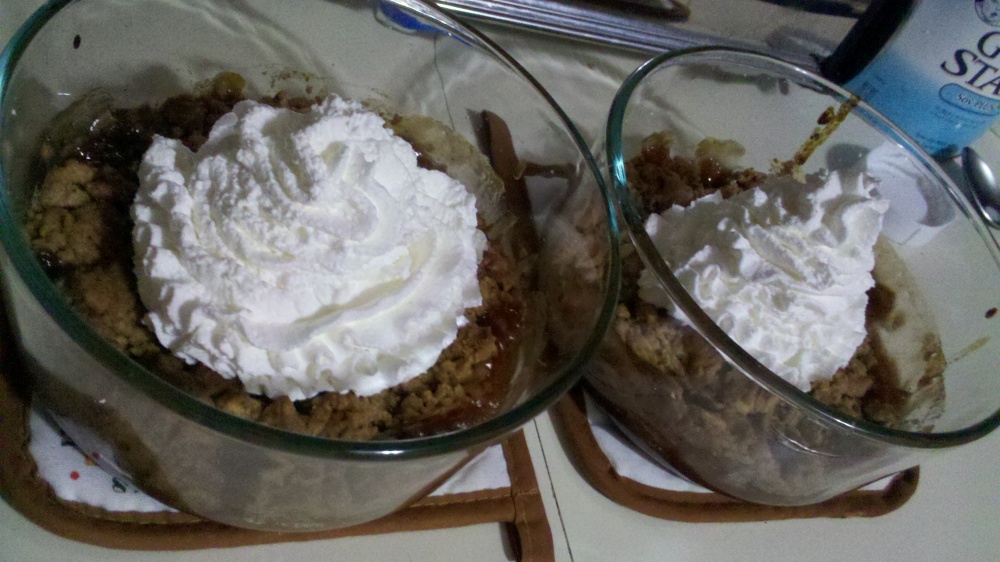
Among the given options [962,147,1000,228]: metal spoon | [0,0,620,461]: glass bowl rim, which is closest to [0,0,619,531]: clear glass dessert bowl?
[0,0,620,461]: glass bowl rim

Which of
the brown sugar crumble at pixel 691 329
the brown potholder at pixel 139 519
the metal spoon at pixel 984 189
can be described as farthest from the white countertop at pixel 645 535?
the metal spoon at pixel 984 189

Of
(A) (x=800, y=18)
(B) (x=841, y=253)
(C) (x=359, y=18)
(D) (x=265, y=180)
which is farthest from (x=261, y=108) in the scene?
(A) (x=800, y=18)

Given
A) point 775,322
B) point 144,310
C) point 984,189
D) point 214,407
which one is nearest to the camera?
point 214,407

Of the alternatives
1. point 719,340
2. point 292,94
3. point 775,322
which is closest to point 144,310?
point 292,94

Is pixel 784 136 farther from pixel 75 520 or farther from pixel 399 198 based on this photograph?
pixel 75 520

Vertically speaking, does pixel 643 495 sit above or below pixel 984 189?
below

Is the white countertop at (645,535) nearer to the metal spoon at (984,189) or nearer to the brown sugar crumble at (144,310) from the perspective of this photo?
the brown sugar crumble at (144,310)

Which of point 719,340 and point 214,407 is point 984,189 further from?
point 214,407
